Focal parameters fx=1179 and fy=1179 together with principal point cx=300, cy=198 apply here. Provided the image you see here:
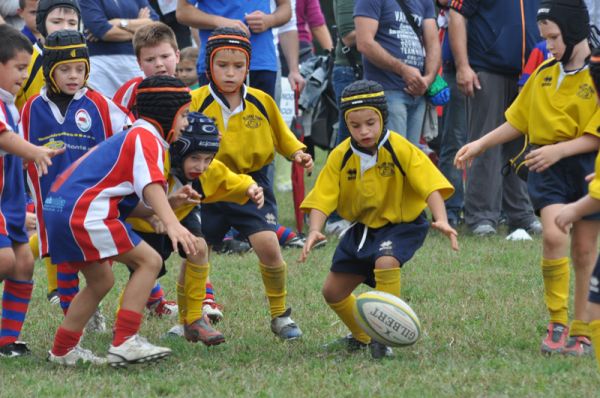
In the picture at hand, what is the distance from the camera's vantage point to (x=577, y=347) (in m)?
5.96

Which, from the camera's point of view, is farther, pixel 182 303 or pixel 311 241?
pixel 182 303

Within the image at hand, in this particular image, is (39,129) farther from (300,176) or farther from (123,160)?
(300,176)

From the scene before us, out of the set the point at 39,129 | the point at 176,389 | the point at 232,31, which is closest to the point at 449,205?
the point at 232,31

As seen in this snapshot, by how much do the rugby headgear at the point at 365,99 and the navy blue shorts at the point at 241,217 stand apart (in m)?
0.90

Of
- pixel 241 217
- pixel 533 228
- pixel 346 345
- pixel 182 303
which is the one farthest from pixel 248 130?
pixel 533 228

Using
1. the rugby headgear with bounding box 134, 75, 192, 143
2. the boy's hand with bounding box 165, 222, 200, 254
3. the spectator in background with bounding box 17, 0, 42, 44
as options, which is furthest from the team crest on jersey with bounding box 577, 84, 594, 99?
the spectator in background with bounding box 17, 0, 42, 44

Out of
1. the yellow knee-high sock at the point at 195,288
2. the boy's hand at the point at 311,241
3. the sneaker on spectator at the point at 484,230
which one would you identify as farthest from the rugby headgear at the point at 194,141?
the sneaker on spectator at the point at 484,230

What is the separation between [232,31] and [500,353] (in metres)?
2.47

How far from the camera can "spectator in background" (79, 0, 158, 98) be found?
8992mm

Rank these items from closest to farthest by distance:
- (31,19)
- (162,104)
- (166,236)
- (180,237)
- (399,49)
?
(180,237), (162,104), (166,236), (31,19), (399,49)

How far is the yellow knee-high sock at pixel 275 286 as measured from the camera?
22.0 ft

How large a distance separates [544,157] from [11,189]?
2764mm

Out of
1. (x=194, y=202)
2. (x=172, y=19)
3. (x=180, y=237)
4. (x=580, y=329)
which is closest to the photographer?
(x=180, y=237)

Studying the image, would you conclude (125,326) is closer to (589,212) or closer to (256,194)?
(256,194)
